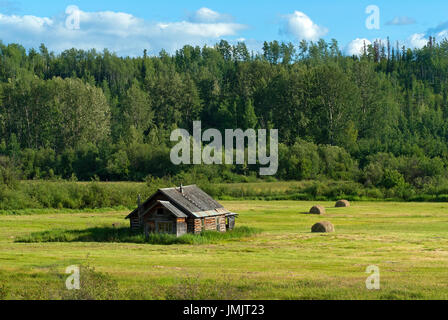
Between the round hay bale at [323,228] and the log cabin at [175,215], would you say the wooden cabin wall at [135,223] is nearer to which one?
the log cabin at [175,215]

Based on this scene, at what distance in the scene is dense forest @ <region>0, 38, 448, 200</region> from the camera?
10475 cm

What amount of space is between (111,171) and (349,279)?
89.9 meters

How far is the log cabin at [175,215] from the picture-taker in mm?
47969

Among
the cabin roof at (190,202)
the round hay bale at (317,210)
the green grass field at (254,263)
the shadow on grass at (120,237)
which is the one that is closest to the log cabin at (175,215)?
the cabin roof at (190,202)

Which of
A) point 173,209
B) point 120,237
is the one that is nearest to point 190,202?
point 173,209

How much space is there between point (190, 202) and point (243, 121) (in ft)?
263

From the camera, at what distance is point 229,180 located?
102812 mm

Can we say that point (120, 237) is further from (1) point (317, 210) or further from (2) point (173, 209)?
(1) point (317, 210)

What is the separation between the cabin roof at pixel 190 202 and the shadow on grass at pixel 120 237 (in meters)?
2.16

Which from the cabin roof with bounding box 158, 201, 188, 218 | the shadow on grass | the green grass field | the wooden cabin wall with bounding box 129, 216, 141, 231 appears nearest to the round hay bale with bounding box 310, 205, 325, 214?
the green grass field

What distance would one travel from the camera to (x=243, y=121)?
427 feet

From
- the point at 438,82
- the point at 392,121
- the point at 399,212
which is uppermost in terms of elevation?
the point at 438,82
